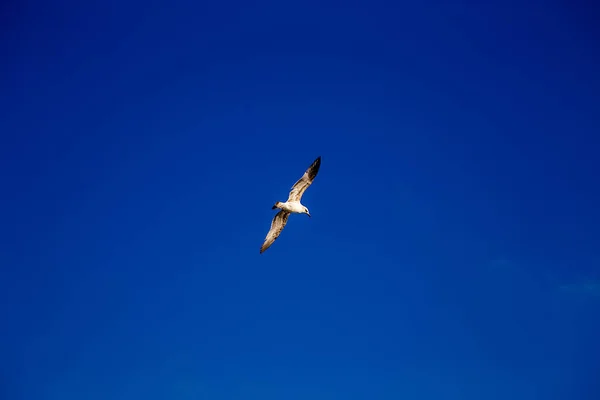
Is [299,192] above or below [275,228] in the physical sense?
above

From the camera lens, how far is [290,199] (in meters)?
20.9

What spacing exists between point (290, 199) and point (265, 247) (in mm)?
2110

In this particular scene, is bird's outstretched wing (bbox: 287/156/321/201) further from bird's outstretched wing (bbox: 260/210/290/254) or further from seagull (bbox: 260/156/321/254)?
bird's outstretched wing (bbox: 260/210/290/254)

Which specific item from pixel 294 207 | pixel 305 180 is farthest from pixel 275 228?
pixel 305 180

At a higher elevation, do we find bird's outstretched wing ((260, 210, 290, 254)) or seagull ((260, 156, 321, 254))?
seagull ((260, 156, 321, 254))

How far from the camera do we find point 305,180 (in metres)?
20.8

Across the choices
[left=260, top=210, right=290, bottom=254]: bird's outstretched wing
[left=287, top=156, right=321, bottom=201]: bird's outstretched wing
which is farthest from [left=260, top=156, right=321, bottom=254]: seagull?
[left=260, top=210, right=290, bottom=254]: bird's outstretched wing

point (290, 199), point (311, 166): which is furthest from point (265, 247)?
point (311, 166)

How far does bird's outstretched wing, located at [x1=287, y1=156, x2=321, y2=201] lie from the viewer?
2067 cm

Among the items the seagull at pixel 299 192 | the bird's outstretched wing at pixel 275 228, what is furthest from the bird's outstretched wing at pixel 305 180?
the bird's outstretched wing at pixel 275 228

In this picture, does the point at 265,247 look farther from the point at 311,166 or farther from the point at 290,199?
the point at 311,166

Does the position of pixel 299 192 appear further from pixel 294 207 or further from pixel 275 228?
pixel 275 228

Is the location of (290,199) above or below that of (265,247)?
above

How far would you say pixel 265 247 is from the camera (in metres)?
21.4
